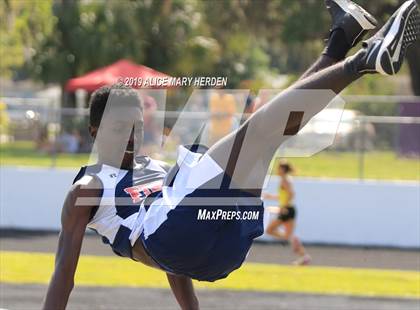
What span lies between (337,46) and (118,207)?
1.50 meters

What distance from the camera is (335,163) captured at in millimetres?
15812

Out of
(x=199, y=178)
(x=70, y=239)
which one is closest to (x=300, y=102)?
(x=199, y=178)

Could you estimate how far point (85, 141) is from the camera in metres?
15.2

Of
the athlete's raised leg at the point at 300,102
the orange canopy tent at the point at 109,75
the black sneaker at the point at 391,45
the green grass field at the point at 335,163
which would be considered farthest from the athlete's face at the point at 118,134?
the orange canopy tent at the point at 109,75

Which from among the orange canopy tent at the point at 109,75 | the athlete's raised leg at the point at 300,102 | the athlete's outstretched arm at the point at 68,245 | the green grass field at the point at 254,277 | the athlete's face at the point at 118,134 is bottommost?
the orange canopy tent at the point at 109,75

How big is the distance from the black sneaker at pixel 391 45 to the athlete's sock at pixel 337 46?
1.04ft

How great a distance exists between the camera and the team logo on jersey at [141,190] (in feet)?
16.8

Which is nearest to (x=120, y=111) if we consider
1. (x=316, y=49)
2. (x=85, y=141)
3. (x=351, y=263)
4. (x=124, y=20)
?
(x=351, y=263)

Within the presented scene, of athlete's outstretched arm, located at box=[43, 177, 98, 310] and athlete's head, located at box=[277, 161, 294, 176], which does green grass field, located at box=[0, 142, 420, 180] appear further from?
athlete's outstretched arm, located at box=[43, 177, 98, 310]

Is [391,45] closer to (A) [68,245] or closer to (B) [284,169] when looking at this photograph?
(A) [68,245]

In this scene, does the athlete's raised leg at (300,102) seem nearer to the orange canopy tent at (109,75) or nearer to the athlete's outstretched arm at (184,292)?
the athlete's outstretched arm at (184,292)

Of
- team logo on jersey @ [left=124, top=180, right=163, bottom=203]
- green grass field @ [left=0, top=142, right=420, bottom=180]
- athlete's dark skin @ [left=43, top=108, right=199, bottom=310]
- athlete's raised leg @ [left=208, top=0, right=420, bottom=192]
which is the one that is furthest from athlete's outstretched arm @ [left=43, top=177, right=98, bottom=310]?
green grass field @ [left=0, top=142, right=420, bottom=180]

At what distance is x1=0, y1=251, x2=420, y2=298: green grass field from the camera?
10242mm

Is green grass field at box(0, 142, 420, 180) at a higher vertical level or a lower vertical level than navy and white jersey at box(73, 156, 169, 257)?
lower
